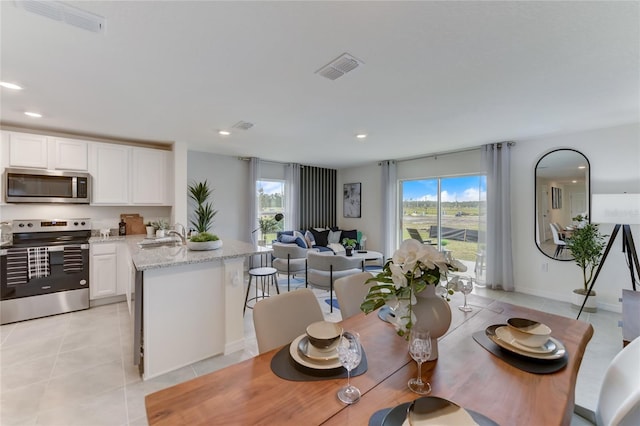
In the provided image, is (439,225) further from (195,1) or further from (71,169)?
(71,169)

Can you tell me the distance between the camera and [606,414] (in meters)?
1.16

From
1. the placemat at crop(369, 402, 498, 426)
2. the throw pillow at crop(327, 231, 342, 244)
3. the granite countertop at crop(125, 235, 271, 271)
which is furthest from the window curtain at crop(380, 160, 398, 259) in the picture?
the placemat at crop(369, 402, 498, 426)

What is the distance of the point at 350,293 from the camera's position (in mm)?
1899

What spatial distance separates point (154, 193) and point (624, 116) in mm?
6407

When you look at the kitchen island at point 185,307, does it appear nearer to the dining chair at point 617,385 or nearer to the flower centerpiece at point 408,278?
the flower centerpiece at point 408,278

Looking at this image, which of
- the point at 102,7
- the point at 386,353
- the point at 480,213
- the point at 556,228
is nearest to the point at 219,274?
the point at 386,353

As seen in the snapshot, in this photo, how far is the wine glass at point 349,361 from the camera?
94cm

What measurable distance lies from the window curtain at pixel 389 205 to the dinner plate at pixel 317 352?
5261mm

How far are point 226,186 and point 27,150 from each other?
2.81 m

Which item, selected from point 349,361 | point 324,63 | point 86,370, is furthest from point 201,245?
point 349,361

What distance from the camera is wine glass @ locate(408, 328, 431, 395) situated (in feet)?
3.28

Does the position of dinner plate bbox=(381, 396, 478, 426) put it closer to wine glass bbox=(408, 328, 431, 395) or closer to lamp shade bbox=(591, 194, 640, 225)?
wine glass bbox=(408, 328, 431, 395)

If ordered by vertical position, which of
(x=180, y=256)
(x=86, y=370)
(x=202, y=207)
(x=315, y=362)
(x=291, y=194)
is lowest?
(x=86, y=370)

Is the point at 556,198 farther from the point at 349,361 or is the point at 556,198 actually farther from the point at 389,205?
the point at 349,361
